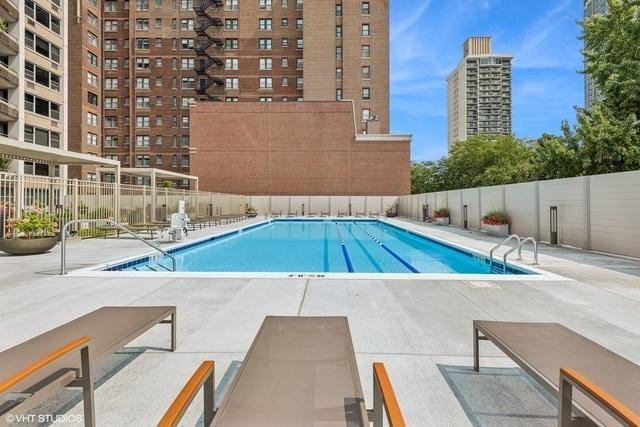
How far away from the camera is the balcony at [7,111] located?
31.2 meters

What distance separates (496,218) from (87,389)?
17380 mm

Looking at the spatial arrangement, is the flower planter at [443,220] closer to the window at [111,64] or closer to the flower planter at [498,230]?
the flower planter at [498,230]

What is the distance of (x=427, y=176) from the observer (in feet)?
223

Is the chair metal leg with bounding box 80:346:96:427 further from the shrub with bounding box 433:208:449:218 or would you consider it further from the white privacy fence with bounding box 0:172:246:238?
the shrub with bounding box 433:208:449:218

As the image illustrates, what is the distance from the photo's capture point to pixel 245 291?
6242 millimetres

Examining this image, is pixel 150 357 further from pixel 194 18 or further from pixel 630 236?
pixel 194 18

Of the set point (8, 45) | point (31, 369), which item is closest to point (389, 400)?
point (31, 369)

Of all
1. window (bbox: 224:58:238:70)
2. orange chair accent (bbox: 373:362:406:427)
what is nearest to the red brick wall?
window (bbox: 224:58:238:70)

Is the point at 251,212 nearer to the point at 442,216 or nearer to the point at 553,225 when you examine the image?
the point at 442,216

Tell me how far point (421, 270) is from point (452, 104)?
585 feet

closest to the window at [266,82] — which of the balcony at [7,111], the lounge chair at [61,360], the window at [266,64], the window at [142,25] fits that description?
the window at [266,64]

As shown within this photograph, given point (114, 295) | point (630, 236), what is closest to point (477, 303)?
point (114, 295)

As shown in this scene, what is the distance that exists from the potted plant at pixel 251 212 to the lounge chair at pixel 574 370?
3335cm

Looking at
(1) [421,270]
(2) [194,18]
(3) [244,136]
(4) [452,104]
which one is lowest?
(1) [421,270]
